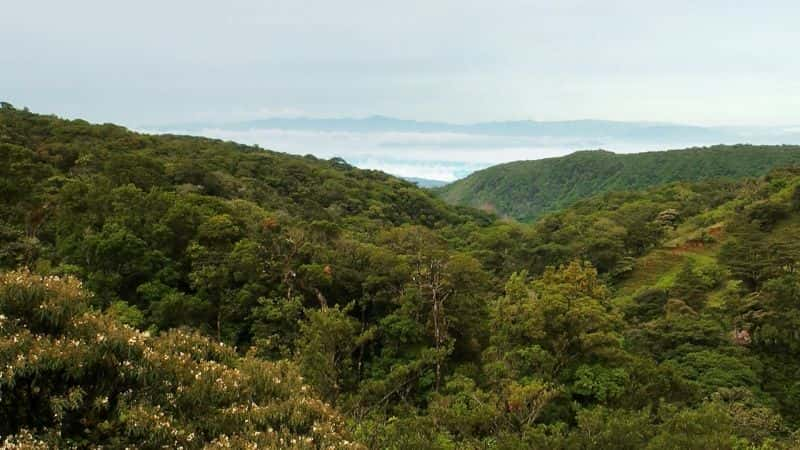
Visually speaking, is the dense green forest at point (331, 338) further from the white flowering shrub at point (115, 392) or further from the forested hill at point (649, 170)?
the forested hill at point (649, 170)

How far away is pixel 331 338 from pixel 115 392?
1086 centimetres

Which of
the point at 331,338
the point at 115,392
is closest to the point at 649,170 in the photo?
the point at 331,338

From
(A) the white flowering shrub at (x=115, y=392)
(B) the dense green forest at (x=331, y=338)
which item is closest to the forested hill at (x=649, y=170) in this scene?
(B) the dense green forest at (x=331, y=338)

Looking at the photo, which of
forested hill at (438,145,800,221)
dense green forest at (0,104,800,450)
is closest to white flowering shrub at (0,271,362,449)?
dense green forest at (0,104,800,450)

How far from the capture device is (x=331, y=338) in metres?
17.9

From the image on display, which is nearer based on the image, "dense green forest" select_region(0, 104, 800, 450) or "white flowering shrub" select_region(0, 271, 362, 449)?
"white flowering shrub" select_region(0, 271, 362, 449)

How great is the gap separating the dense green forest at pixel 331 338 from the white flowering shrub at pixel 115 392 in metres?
0.03

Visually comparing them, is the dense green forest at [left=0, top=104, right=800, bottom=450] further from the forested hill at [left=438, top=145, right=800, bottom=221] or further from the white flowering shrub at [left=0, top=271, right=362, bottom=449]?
the forested hill at [left=438, top=145, right=800, bottom=221]

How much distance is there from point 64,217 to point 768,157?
17813cm

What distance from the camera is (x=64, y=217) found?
2455cm

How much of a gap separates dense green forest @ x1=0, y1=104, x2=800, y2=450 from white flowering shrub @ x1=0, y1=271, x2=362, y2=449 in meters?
0.03

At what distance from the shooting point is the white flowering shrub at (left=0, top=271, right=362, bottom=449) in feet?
21.5

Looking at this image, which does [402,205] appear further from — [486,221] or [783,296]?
[783,296]

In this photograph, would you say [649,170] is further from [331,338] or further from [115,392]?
[115,392]
